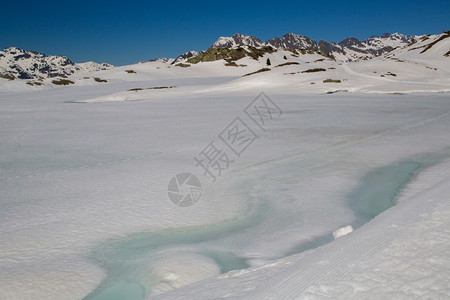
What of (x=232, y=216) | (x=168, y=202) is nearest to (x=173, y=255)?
(x=232, y=216)

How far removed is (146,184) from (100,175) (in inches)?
41.3

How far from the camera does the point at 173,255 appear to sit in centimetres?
342

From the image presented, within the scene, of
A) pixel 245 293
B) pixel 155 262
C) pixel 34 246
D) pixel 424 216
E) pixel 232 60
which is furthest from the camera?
pixel 232 60

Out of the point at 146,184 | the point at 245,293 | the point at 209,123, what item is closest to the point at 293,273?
the point at 245,293

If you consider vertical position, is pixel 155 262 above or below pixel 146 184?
below

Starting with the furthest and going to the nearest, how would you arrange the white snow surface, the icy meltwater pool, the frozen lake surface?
1. the frozen lake surface
2. the icy meltwater pool
3. the white snow surface

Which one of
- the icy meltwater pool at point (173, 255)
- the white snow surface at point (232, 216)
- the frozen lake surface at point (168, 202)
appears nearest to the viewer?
the white snow surface at point (232, 216)

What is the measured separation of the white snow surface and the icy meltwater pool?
1 centimetres

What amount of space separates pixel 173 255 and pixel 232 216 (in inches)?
44.7

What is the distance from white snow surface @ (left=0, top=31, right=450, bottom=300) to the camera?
2.24 metres

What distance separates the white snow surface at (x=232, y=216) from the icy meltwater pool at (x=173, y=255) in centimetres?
1

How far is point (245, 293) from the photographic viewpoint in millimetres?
2162

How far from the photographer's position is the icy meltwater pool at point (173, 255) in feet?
9.79

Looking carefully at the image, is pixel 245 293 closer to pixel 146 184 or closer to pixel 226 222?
pixel 226 222
